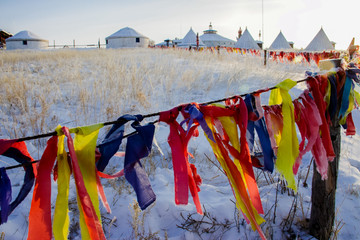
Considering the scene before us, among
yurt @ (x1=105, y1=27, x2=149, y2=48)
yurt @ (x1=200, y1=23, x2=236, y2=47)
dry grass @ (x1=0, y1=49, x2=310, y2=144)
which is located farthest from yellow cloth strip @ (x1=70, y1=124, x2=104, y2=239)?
yurt @ (x1=200, y1=23, x2=236, y2=47)

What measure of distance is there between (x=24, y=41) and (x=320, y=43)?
35276 millimetres

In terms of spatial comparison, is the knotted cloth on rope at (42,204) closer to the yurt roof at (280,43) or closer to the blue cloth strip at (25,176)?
the blue cloth strip at (25,176)

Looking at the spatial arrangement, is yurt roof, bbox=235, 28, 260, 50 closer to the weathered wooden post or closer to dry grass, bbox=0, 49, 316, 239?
dry grass, bbox=0, 49, 316, 239

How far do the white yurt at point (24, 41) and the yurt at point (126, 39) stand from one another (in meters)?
9.78

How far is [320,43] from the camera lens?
23.3 metres

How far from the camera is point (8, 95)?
401cm

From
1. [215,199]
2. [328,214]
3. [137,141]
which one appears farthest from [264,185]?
[137,141]

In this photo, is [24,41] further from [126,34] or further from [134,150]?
[134,150]

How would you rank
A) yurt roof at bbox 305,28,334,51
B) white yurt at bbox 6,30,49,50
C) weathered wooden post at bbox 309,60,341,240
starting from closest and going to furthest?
weathered wooden post at bbox 309,60,341,240 → yurt roof at bbox 305,28,334,51 → white yurt at bbox 6,30,49,50

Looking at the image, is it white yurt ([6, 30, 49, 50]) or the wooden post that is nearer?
the wooden post

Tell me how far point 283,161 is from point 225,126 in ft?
1.07

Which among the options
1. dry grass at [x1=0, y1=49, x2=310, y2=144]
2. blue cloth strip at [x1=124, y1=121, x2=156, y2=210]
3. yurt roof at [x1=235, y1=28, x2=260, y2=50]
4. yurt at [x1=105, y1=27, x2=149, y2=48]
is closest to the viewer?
blue cloth strip at [x1=124, y1=121, x2=156, y2=210]

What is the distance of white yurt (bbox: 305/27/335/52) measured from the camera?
23.0 metres

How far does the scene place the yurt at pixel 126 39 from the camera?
3453cm
